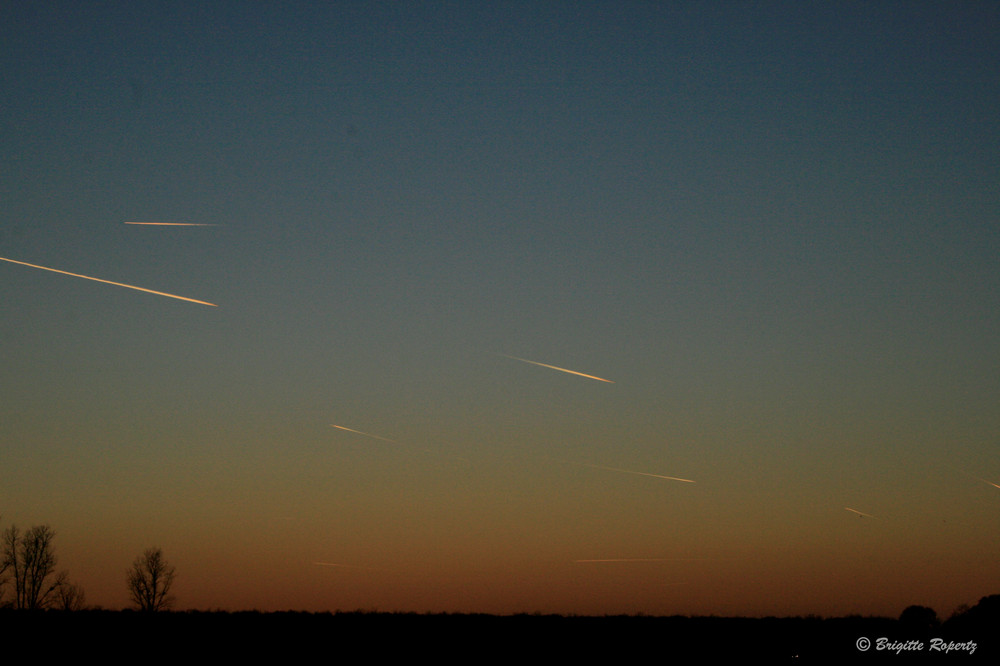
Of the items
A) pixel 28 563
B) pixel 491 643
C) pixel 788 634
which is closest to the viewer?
pixel 491 643

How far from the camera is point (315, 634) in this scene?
3509 cm

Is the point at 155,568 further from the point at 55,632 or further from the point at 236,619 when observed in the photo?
the point at 55,632

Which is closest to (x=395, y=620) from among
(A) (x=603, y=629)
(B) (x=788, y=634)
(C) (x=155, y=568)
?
(A) (x=603, y=629)

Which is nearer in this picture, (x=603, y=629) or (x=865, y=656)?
(x=865, y=656)

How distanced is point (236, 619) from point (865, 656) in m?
26.6

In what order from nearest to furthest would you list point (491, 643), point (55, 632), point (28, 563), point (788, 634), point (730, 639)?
point (55, 632) → point (491, 643) → point (730, 639) → point (788, 634) → point (28, 563)

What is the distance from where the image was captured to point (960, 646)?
35.6 m

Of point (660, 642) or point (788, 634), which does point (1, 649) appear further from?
point (788, 634)

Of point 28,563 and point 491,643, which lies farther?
point 28,563

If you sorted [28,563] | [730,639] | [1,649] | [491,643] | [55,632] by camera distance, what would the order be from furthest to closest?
[28,563]
[730,639]
[491,643]
[55,632]
[1,649]

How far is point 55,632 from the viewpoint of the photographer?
32656 mm

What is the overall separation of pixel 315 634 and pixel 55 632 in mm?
9436

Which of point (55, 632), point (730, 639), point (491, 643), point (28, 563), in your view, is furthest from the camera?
point (28, 563)

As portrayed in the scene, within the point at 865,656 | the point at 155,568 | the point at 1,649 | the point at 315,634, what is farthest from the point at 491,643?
the point at 155,568
